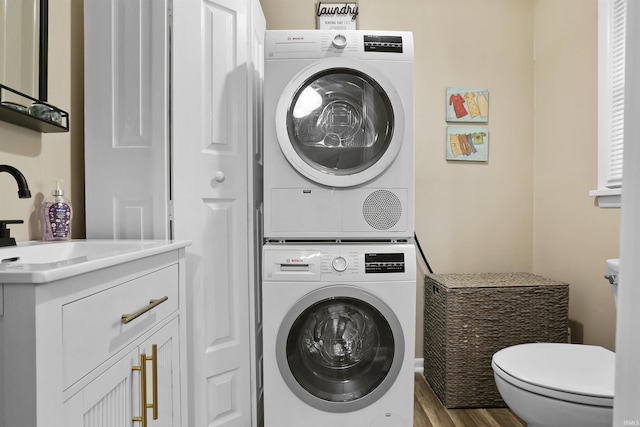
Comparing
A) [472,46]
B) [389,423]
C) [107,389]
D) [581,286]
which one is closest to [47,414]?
[107,389]

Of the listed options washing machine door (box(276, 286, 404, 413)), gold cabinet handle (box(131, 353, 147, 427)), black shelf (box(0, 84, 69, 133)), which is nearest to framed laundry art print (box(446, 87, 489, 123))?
washing machine door (box(276, 286, 404, 413))

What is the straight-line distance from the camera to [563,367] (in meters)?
1.38

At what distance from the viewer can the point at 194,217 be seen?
1597 millimetres

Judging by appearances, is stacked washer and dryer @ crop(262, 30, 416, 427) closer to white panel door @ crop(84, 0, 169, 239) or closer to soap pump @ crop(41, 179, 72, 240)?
white panel door @ crop(84, 0, 169, 239)

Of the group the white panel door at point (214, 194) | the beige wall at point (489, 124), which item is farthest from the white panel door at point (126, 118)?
the beige wall at point (489, 124)

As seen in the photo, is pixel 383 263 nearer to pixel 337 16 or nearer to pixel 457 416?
pixel 457 416

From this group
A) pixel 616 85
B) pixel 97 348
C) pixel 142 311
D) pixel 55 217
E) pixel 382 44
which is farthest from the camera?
pixel 616 85

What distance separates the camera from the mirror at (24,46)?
118 cm

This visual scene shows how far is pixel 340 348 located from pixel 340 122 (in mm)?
974

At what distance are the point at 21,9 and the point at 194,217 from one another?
84cm

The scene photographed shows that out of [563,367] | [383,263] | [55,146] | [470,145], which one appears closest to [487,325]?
[563,367]

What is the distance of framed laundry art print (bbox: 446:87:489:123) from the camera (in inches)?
98.3

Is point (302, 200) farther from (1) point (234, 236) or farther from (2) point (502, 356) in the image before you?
(2) point (502, 356)

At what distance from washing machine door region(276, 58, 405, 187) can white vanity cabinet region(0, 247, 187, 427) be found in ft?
2.42
